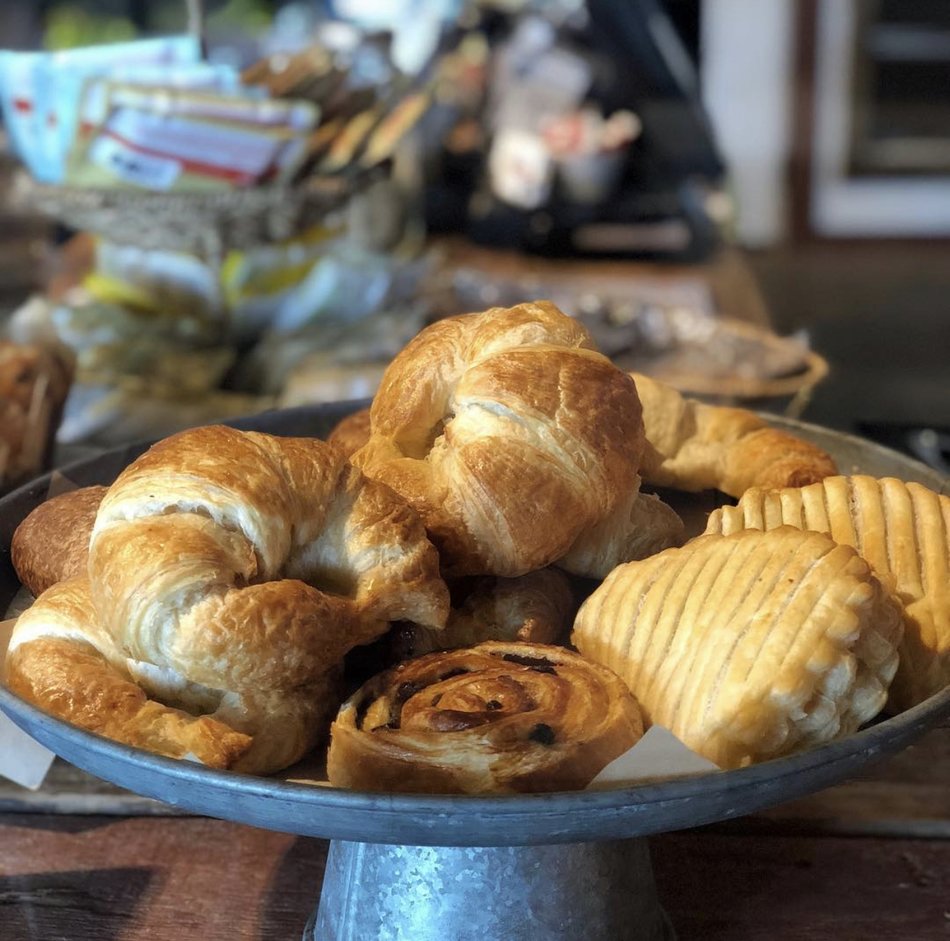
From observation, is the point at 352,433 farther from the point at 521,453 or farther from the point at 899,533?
the point at 899,533

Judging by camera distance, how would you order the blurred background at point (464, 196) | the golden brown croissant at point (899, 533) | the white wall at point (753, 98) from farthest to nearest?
the white wall at point (753, 98)
the blurred background at point (464, 196)
the golden brown croissant at point (899, 533)

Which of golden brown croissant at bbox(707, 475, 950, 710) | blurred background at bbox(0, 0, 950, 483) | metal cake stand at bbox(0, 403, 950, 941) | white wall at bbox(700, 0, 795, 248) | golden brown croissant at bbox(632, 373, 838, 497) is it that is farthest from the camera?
white wall at bbox(700, 0, 795, 248)

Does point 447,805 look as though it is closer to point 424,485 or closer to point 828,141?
point 424,485

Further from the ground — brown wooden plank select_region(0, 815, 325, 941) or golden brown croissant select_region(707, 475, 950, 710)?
golden brown croissant select_region(707, 475, 950, 710)

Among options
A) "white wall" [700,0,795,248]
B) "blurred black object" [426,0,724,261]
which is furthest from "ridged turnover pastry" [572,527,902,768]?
"white wall" [700,0,795,248]

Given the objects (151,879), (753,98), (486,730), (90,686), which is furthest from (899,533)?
(753,98)

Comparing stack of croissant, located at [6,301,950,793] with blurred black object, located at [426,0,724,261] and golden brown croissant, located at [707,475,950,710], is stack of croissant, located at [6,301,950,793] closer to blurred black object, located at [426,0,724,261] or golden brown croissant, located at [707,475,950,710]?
golden brown croissant, located at [707,475,950,710]

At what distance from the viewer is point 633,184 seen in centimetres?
296

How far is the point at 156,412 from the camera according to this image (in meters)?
1.57

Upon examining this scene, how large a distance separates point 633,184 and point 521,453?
2.38 m

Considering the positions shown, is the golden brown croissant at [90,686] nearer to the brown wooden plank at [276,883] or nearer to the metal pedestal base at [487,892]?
the metal pedestal base at [487,892]

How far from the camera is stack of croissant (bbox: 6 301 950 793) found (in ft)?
2.00

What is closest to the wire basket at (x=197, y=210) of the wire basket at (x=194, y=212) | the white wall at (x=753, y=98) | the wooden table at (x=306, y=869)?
Result: the wire basket at (x=194, y=212)

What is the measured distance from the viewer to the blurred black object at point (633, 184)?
268 cm
